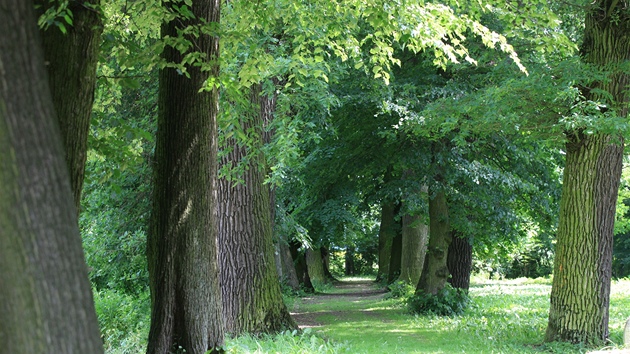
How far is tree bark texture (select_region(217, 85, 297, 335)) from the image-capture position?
11.9m

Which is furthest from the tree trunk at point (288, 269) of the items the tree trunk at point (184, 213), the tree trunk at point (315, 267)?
the tree trunk at point (184, 213)

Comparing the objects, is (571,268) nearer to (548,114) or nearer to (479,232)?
(548,114)

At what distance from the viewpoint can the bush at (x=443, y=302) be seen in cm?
1864

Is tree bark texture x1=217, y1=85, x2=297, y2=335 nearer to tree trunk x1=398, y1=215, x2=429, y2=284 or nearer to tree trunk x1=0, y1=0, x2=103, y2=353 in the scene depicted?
tree trunk x1=0, y1=0, x2=103, y2=353

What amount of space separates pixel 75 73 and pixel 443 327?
12.9m

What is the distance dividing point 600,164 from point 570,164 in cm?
51

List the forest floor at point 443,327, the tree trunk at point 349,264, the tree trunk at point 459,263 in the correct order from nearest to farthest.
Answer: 1. the forest floor at point 443,327
2. the tree trunk at point 459,263
3. the tree trunk at point 349,264

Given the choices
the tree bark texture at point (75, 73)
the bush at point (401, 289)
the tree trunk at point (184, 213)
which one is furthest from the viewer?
the bush at point (401, 289)

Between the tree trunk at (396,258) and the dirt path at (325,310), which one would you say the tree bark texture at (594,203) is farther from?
the tree trunk at (396,258)

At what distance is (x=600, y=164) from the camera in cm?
1162

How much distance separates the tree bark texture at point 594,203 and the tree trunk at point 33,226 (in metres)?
9.98

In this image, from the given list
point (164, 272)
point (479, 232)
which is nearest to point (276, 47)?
point (164, 272)

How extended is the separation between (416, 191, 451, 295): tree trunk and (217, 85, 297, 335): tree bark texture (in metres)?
8.06

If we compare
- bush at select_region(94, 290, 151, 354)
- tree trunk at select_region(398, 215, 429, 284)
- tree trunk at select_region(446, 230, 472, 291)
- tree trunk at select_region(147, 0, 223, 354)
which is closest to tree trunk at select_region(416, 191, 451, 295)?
tree trunk at select_region(446, 230, 472, 291)
